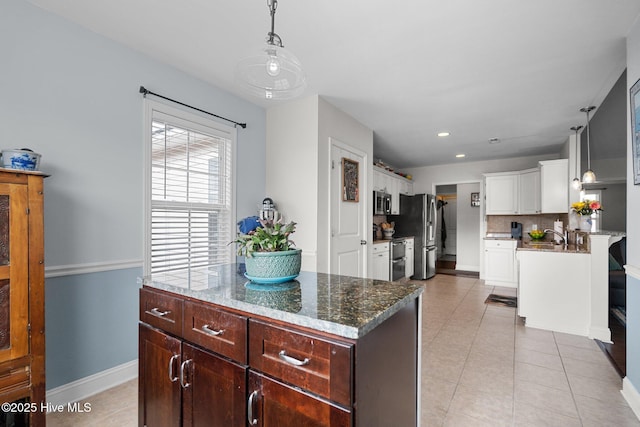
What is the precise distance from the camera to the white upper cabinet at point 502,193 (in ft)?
18.7

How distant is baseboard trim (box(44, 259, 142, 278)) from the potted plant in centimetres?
137

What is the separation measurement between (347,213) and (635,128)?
8.34 feet

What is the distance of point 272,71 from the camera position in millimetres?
1471

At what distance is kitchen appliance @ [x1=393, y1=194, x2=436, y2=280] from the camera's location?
609 cm

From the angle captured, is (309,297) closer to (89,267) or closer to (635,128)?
(89,267)

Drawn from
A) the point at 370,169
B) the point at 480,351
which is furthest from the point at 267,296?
the point at 370,169

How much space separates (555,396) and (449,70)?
267 centimetres

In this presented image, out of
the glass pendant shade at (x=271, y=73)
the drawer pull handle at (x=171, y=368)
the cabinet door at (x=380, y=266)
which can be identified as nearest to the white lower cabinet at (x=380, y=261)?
the cabinet door at (x=380, y=266)

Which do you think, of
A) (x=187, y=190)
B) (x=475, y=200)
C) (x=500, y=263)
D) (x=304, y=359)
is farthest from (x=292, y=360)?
(x=475, y=200)

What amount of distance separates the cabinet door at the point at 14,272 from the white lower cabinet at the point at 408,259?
530 centimetres

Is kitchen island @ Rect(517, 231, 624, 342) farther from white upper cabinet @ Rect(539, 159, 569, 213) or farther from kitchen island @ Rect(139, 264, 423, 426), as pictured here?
kitchen island @ Rect(139, 264, 423, 426)

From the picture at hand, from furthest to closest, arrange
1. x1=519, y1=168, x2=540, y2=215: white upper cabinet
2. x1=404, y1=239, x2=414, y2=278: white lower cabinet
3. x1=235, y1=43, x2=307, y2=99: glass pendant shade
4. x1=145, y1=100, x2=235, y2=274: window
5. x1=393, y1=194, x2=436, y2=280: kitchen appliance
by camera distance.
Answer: x1=393, y1=194, x2=436, y2=280: kitchen appliance
x1=404, y1=239, x2=414, y2=278: white lower cabinet
x1=519, y1=168, x2=540, y2=215: white upper cabinet
x1=145, y1=100, x2=235, y2=274: window
x1=235, y1=43, x2=307, y2=99: glass pendant shade

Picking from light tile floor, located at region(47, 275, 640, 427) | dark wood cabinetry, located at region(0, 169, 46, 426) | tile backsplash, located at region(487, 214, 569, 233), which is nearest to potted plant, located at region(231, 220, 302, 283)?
dark wood cabinetry, located at region(0, 169, 46, 426)

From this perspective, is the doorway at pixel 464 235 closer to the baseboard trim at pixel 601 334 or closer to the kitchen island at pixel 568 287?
the kitchen island at pixel 568 287
